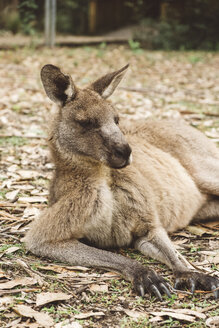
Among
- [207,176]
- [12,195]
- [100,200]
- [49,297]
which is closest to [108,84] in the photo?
[100,200]

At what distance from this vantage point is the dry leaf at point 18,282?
2.63 m

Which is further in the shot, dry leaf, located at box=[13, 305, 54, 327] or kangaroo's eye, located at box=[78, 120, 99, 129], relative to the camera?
kangaroo's eye, located at box=[78, 120, 99, 129]

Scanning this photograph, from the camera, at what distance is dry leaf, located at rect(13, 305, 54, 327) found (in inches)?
90.7

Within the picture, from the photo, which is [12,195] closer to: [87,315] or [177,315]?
[87,315]

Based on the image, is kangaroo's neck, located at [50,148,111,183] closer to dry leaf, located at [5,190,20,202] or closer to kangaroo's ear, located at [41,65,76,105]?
kangaroo's ear, located at [41,65,76,105]

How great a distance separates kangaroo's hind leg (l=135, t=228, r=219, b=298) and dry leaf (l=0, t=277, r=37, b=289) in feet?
2.80

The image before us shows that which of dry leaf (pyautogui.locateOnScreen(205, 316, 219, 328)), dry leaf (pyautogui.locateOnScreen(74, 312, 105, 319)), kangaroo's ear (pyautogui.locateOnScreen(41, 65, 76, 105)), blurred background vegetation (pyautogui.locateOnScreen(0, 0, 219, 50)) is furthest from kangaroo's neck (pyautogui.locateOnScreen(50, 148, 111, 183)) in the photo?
blurred background vegetation (pyautogui.locateOnScreen(0, 0, 219, 50))

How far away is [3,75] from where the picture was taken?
9.49m

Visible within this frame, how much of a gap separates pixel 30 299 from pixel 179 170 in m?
1.80

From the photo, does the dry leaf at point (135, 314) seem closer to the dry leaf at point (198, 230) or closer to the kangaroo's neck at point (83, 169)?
the kangaroo's neck at point (83, 169)

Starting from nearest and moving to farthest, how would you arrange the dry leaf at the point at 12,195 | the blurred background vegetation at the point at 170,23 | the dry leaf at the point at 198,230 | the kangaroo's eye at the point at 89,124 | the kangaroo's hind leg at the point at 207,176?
1. the kangaroo's eye at the point at 89,124
2. the dry leaf at the point at 198,230
3. the kangaroo's hind leg at the point at 207,176
4. the dry leaf at the point at 12,195
5. the blurred background vegetation at the point at 170,23

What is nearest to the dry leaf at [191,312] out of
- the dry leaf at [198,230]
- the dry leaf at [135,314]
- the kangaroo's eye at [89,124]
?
the dry leaf at [135,314]

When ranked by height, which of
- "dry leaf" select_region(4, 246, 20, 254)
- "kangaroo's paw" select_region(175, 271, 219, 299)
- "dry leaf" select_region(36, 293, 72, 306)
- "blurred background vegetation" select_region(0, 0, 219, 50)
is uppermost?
"blurred background vegetation" select_region(0, 0, 219, 50)

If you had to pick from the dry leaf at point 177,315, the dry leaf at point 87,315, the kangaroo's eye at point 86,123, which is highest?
the kangaroo's eye at point 86,123
